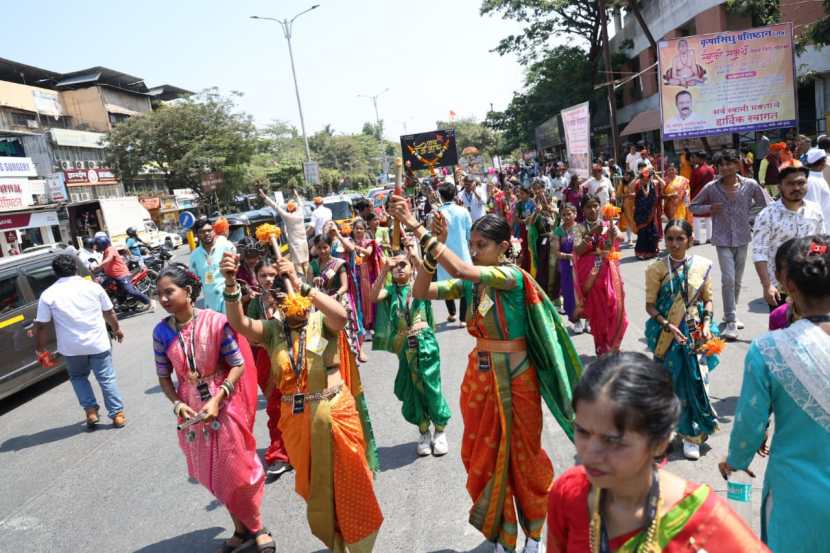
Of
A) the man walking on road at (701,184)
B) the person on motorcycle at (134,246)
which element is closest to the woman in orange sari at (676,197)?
the man walking on road at (701,184)

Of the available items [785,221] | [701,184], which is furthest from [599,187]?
[785,221]

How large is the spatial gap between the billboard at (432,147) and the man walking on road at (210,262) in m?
17.5

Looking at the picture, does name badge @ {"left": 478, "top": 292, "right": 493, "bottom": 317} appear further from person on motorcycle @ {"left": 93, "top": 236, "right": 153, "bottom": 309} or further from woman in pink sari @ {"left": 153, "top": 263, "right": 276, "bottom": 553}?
person on motorcycle @ {"left": 93, "top": 236, "right": 153, "bottom": 309}

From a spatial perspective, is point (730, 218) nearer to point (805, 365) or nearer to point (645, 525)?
point (805, 365)

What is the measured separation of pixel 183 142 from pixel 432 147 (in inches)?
766

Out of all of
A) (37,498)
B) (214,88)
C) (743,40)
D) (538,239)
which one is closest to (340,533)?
(37,498)

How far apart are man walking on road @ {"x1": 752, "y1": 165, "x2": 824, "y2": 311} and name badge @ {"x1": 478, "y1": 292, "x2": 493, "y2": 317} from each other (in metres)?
2.26

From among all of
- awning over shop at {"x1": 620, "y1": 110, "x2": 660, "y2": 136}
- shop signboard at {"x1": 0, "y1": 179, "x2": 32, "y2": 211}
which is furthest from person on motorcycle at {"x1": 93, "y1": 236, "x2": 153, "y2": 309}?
awning over shop at {"x1": 620, "y1": 110, "x2": 660, "y2": 136}

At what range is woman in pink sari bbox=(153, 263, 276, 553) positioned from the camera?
3465mm

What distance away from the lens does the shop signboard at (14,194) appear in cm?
2514

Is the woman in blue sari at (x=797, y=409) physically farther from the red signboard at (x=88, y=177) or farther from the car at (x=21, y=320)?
the red signboard at (x=88, y=177)

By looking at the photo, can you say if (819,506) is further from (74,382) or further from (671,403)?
(74,382)

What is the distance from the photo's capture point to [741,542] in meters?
1.49

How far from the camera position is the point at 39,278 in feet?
27.8
